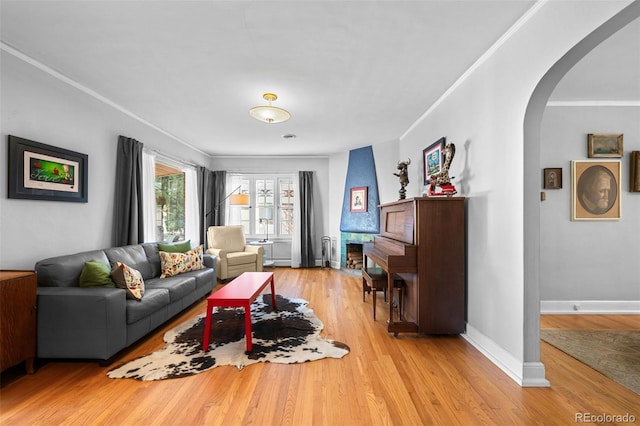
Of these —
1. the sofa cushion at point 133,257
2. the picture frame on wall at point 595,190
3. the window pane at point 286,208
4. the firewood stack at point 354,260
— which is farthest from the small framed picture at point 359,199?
the sofa cushion at point 133,257

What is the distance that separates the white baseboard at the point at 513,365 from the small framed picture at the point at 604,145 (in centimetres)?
276

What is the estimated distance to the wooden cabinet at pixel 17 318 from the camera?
1.88 metres

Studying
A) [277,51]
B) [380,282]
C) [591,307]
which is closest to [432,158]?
[380,282]

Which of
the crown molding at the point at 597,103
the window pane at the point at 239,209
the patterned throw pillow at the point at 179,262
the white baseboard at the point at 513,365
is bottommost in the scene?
the white baseboard at the point at 513,365

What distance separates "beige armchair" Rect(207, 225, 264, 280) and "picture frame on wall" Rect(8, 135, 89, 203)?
2281mm

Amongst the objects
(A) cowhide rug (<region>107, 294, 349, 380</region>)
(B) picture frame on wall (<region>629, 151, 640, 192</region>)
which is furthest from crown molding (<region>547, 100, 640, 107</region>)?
(A) cowhide rug (<region>107, 294, 349, 380</region>)

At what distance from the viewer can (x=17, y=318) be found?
196cm

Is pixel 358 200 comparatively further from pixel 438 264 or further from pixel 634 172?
pixel 634 172

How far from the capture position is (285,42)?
7.06ft

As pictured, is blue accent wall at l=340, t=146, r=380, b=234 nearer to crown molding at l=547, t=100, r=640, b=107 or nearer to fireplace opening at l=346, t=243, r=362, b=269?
fireplace opening at l=346, t=243, r=362, b=269

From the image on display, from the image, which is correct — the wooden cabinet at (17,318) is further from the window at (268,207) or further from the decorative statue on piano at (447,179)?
the window at (268,207)

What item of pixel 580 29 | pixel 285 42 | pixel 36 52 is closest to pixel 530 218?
pixel 580 29

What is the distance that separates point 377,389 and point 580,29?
2557 millimetres

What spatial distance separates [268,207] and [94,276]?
163 inches
